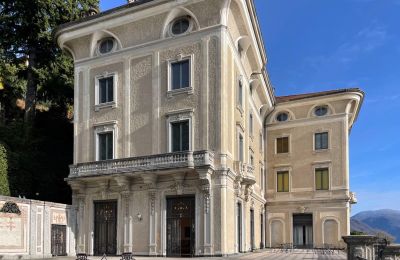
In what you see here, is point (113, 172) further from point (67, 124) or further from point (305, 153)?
point (305, 153)

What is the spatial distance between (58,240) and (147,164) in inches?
271

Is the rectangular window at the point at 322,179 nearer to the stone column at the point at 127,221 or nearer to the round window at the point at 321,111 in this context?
the round window at the point at 321,111

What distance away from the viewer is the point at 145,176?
24812mm

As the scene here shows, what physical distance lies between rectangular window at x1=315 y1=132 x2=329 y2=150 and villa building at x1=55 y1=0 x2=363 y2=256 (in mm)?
9610

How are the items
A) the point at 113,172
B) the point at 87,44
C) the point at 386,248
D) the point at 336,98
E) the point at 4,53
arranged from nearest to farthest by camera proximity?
1. the point at 386,248
2. the point at 113,172
3. the point at 87,44
4. the point at 4,53
5. the point at 336,98

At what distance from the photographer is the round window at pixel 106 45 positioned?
28.5 meters

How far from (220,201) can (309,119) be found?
62.3 ft

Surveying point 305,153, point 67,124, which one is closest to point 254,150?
point 305,153

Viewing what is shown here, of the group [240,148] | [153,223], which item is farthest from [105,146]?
[240,148]

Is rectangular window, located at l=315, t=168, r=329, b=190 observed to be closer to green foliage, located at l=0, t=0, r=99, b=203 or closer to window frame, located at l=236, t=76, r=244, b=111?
window frame, located at l=236, t=76, r=244, b=111

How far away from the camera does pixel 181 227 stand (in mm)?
24625

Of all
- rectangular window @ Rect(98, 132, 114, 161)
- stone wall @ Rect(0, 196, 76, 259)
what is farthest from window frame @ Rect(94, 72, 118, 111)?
stone wall @ Rect(0, 196, 76, 259)

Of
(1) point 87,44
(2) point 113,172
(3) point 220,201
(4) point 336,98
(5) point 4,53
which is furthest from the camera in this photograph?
(4) point 336,98

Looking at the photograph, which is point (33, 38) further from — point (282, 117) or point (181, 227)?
point (282, 117)
